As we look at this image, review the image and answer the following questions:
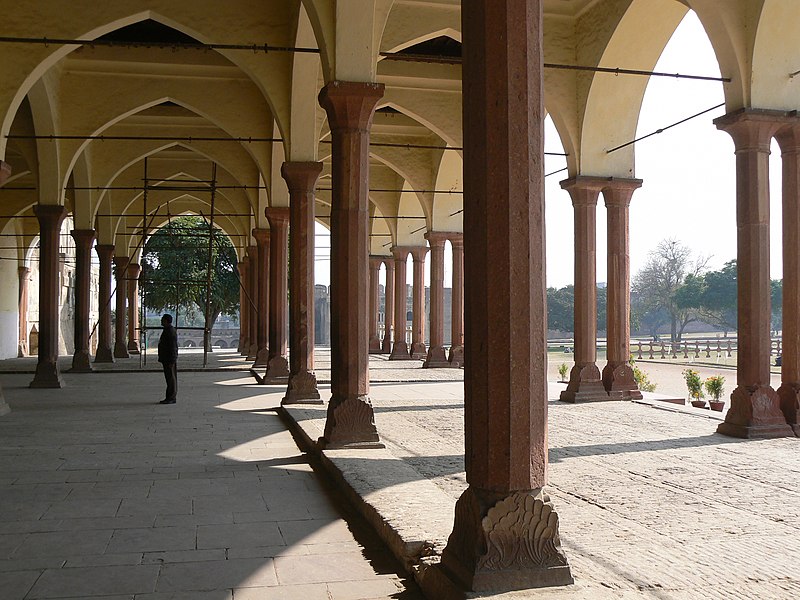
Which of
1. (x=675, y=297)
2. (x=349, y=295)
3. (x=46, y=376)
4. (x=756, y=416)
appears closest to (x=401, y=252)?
(x=46, y=376)

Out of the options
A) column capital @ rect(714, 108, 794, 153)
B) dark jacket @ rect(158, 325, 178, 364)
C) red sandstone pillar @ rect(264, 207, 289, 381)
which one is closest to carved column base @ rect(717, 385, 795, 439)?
column capital @ rect(714, 108, 794, 153)

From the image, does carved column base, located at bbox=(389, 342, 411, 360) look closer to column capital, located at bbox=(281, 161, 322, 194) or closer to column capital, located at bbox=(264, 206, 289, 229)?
column capital, located at bbox=(264, 206, 289, 229)

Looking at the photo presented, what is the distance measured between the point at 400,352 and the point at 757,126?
19.1 meters

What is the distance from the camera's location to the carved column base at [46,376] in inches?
613

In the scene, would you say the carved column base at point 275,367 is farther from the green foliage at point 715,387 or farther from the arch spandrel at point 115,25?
the green foliage at point 715,387

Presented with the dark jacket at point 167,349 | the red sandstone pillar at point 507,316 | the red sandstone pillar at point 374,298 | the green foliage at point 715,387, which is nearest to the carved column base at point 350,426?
the red sandstone pillar at point 507,316

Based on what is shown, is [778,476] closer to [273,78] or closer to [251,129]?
[273,78]

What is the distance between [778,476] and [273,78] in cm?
986

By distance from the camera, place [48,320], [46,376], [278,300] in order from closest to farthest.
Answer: [46,376]
[48,320]
[278,300]

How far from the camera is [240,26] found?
496 inches

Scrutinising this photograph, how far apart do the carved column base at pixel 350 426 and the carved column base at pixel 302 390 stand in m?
3.71

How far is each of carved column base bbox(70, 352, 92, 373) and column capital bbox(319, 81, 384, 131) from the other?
14070 millimetres

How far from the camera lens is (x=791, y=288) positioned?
10.1m

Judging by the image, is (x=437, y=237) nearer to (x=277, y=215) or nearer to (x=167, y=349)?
(x=277, y=215)
